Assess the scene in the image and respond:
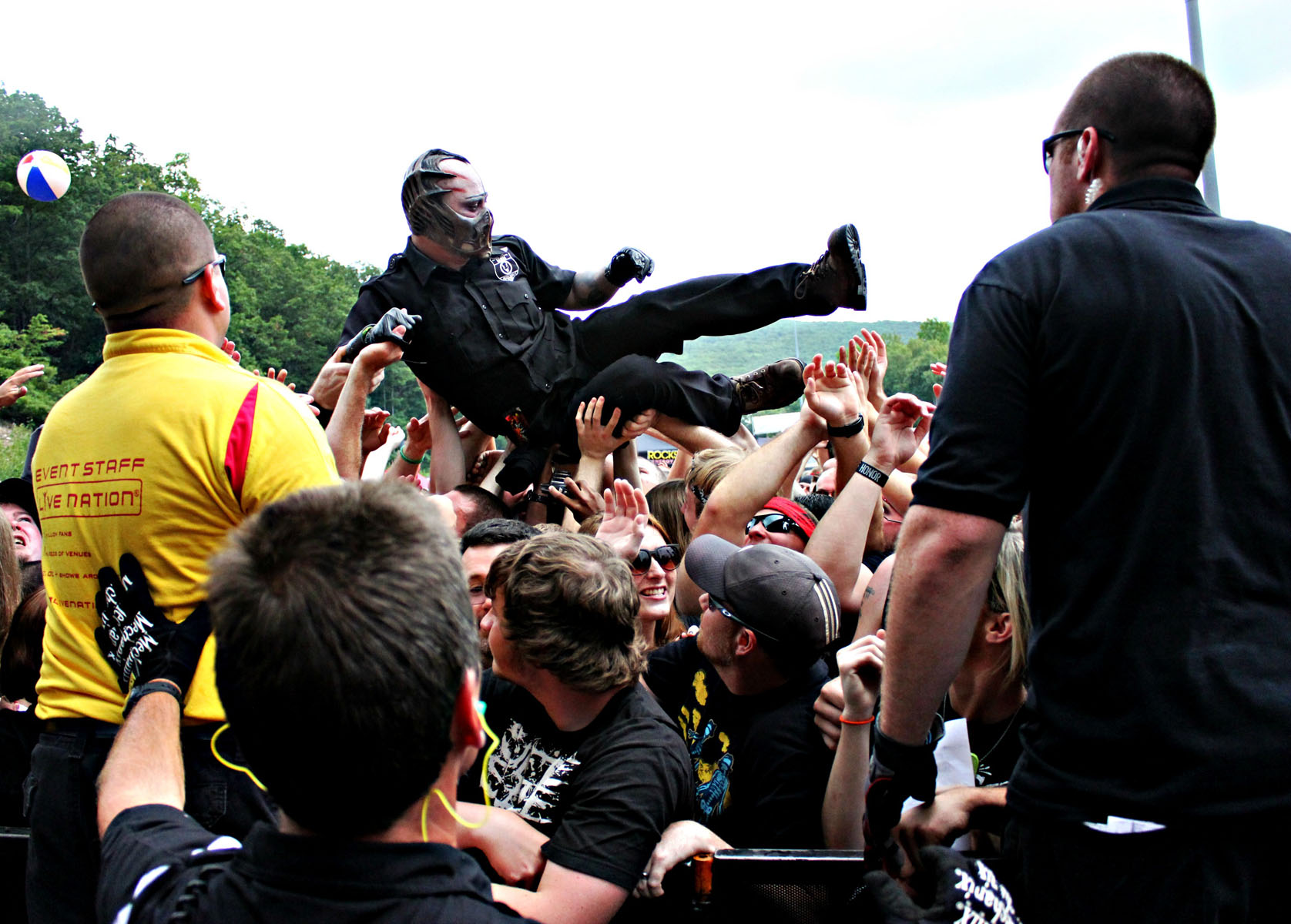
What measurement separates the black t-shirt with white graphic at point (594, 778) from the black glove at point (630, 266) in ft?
9.38

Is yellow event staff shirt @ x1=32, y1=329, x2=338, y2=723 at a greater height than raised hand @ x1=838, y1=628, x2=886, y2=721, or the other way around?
yellow event staff shirt @ x1=32, y1=329, x2=338, y2=723

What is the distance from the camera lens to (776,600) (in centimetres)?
257

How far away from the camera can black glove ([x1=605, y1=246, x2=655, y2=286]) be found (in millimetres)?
5016

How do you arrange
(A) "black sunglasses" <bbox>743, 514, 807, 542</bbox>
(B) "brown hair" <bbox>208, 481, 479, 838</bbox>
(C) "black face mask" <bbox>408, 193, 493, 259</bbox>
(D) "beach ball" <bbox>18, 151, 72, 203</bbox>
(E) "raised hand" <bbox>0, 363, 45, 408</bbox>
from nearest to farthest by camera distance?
(B) "brown hair" <bbox>208, 481, 479, 838</bbox>, (A) "black sunglasses" <bbox>743, 514, 807, 542</bbox>, (C) "black face mask" <bbox>408, 193, 493, 259</bbox>, (E) "raised hand" <bbox>0, 363, 45, 408</bbox>, (D) "beach ball" <bbox>18, 151, 72, 203</bbox>

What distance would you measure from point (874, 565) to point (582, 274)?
2.18m

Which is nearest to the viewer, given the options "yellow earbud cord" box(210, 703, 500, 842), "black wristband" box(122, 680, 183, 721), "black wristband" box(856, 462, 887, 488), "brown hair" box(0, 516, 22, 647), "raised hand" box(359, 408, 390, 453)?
"yellow earbud cord" box(210, 703, 500, 842)

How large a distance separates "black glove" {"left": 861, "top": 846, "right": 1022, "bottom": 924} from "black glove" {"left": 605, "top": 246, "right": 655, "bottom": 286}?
3.72 meters

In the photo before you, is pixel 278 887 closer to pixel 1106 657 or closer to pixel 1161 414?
pixel 1106 657

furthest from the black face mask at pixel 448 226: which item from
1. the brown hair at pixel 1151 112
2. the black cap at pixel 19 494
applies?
the brown hair at pixel 1151 112

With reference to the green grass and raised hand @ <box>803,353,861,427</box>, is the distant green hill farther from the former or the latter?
raised hand @ <box>803,353,861,427</box>

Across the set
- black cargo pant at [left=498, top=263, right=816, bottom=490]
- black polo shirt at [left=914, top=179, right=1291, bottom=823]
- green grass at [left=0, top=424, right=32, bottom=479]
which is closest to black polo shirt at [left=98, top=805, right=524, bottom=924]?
black polo shirt at [left=914, top=179, right=1291, bottom=823]

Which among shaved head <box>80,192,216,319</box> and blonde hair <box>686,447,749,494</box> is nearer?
shaved head <box>80,192,216,319</box>

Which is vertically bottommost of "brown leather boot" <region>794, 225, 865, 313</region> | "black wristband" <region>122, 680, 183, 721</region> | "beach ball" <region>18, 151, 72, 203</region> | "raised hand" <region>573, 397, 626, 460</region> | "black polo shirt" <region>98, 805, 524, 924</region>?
"raised hand" <region>573, 397, 626, 460</region>

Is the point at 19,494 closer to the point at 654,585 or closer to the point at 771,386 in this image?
the point at 654,585
